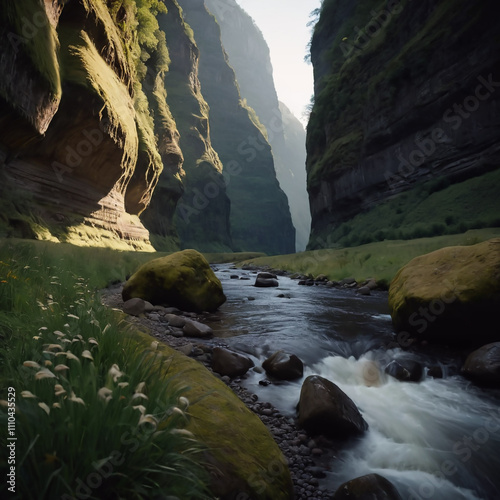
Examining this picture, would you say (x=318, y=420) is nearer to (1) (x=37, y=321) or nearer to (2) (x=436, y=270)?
(1) (x=37, y=321)

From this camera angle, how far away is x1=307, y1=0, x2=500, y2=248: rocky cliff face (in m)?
22.3

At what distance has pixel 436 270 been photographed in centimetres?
608

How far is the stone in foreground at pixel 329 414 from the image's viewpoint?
3.06 meters

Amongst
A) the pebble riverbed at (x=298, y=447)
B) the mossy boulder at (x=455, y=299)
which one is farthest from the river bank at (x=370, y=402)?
the mossy boulder at (x=455, y=299)

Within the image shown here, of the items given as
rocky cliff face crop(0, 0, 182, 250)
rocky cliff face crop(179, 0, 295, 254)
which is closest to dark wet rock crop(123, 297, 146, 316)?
rocky cliff face crop(0, 0, 182, 250)

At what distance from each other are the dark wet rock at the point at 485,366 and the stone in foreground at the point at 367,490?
9.20 feet

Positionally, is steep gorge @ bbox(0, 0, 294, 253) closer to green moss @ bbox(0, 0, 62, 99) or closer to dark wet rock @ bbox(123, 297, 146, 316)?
green moss @ bbox(0, 0, 62, 99)

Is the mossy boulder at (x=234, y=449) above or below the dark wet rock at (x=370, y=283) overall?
below

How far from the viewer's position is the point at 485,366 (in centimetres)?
419

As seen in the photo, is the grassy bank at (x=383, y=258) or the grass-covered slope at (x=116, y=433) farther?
the grassy bank at (x=383, y=258)

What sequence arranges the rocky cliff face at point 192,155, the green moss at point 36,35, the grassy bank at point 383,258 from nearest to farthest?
the green moss at point 36,35, the grassy bank at point 383,258, the rocky cliff face at point 192,155

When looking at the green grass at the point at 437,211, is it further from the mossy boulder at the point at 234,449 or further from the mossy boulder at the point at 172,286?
the mossy boulder at the point at 234,449

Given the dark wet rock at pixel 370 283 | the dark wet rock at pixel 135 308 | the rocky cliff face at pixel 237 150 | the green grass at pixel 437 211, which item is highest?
the rocky cliff face at pixel 237 150

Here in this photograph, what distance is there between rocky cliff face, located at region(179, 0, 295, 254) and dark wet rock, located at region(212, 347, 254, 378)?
10956cm
